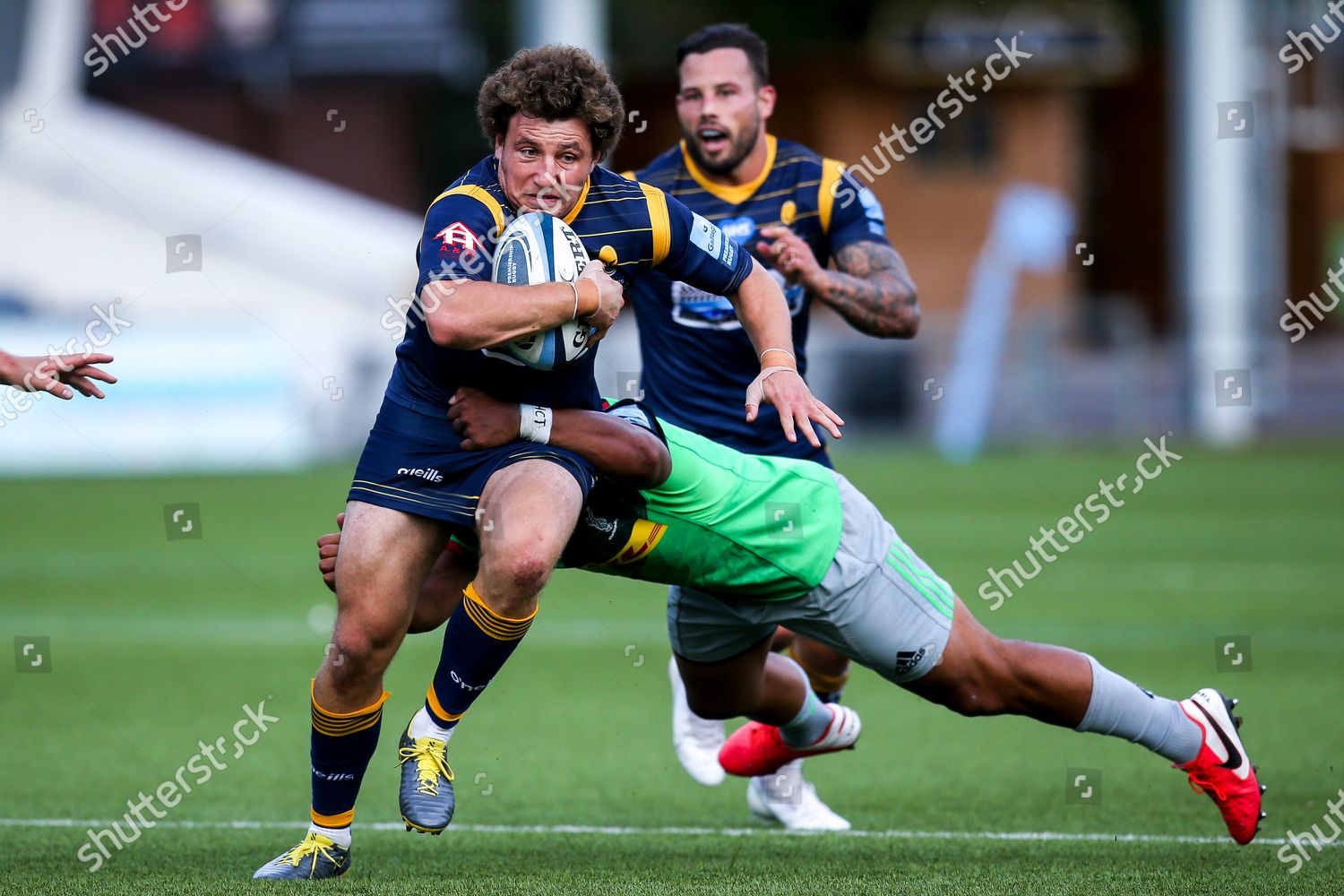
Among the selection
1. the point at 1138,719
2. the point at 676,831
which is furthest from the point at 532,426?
the point at 1138,719

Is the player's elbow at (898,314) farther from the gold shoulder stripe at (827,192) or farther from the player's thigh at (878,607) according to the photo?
the player's thigh at (878,607)

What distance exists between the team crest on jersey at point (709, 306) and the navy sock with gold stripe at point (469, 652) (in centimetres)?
194

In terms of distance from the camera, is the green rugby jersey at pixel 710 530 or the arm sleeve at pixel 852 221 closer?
the green rugby jersey at pixel 710 530

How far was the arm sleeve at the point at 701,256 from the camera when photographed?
5.08m

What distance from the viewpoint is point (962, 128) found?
117ft

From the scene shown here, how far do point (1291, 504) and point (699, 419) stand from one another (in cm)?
1337

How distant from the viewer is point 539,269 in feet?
15.4

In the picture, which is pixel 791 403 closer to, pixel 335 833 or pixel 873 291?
pixel 873 291

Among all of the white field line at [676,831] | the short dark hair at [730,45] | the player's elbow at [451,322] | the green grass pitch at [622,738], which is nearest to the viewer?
the player's elbow at [451,322]

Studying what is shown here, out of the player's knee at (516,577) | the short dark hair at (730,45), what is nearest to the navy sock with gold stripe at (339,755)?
the player's knee at (516,577)

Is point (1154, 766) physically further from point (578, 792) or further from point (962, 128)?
point (962, 128)

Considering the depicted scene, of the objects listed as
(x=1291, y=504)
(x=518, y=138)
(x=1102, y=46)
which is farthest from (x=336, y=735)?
(x=1102, y=46)

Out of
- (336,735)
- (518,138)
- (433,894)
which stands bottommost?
(433,894)

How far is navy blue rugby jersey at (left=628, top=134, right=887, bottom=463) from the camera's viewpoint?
6.45 m
